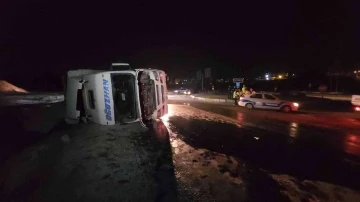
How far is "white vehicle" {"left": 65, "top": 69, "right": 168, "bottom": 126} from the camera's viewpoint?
9016mm

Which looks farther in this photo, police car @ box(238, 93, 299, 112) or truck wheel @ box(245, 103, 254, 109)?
truck wheel @ box(245, 103, 254, 109)

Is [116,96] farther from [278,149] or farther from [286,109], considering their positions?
[286,109]

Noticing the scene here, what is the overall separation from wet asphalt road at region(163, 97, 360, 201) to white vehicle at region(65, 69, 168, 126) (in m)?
1.49

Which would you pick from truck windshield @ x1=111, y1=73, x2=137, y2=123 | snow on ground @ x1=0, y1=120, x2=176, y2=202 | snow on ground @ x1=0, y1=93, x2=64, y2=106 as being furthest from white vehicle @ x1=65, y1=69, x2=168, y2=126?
snow on ground @ x1=0, y1=93, x2=64, y2=106

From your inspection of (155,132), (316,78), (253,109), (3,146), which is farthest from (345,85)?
(3,146)

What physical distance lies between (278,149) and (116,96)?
573 centimetres

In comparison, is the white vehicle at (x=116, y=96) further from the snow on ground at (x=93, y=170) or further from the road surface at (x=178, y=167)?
the snow on ground at (x=93, y=170)

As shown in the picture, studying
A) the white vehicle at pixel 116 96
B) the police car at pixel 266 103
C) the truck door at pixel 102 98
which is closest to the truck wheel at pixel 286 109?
the police car at pixel 266 103

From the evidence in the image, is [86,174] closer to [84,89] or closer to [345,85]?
[84,89]

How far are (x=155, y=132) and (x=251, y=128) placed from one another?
164 inches

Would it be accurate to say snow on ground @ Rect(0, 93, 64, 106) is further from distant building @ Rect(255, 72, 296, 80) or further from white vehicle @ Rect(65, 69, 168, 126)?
distant building @ Rect(255, 72, 296, 80)

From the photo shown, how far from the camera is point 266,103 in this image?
19969 millimetres

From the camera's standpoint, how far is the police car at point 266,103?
63.7ft

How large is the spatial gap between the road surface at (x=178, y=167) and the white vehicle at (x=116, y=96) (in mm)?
607
